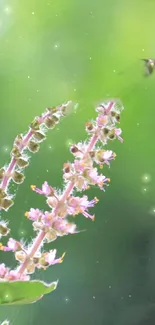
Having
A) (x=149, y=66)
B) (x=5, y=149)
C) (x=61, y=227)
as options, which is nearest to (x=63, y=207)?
(x=61, y=227)

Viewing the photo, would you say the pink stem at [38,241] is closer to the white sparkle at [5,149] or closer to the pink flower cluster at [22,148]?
the pink flower cluster at [22,148]

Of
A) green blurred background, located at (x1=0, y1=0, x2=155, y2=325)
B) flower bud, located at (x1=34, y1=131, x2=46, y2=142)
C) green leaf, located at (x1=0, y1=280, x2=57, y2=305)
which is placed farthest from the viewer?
green blurred background, located at (x1=0, y1=0, x2=155, y2=325)

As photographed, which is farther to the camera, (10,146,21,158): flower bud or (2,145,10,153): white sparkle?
(2,145,10,153): white sparkle

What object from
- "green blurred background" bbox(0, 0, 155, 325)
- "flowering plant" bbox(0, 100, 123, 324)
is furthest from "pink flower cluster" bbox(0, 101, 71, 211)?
"green blurred background" bbox(0, 0, 155, 325)

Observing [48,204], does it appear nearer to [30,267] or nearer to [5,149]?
[30,267]

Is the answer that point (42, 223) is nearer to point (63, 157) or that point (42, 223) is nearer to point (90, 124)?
point (90, 124)

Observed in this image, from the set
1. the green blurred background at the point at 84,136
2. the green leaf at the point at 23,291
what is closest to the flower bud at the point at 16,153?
the green leaf at the point at 23,291

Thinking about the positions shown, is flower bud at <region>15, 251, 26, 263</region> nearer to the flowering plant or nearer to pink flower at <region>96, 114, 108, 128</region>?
the flowering plant
